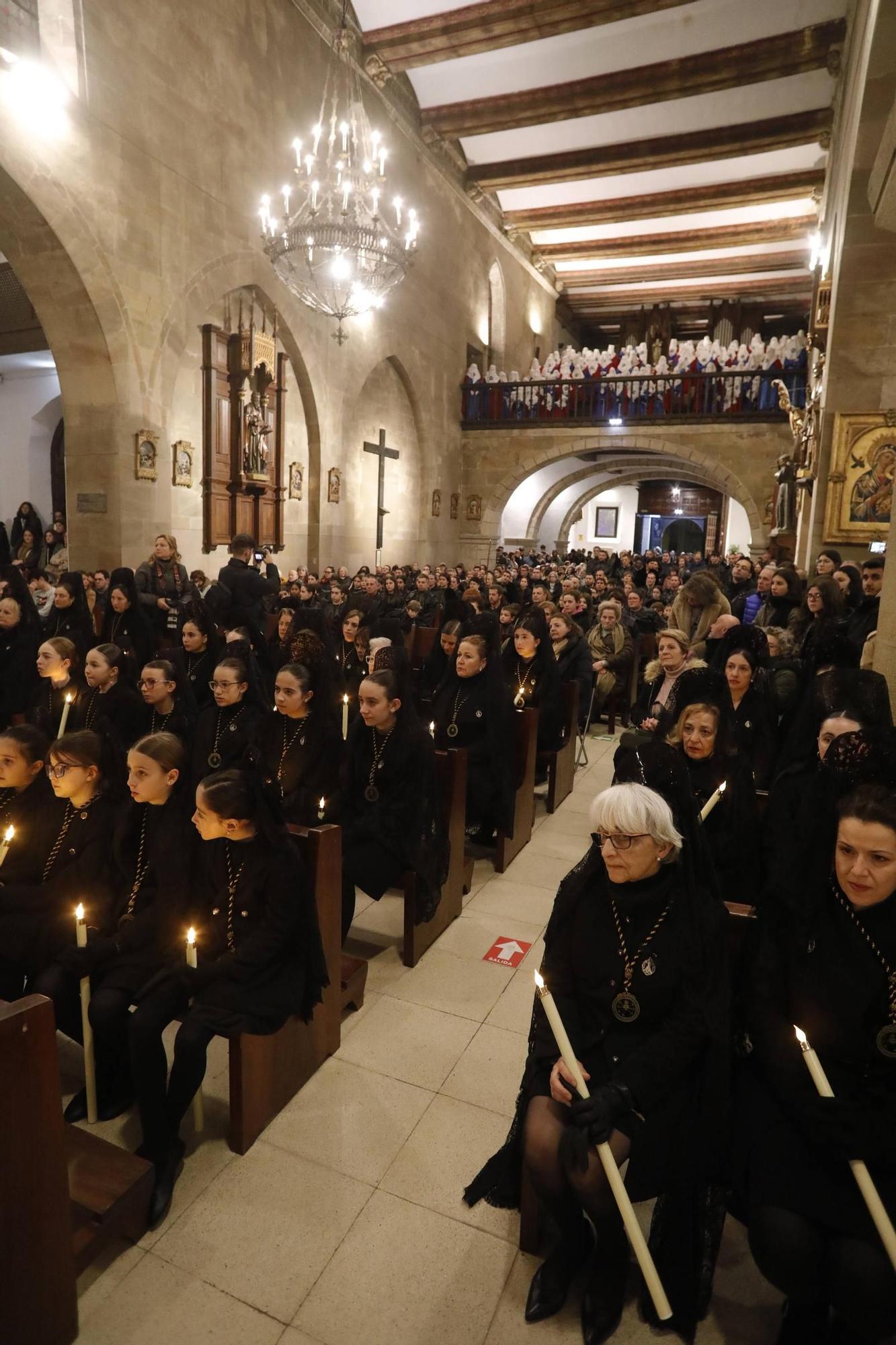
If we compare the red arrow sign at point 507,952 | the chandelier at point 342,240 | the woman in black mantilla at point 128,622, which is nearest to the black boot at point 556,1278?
the red arrow sign at point 507,952

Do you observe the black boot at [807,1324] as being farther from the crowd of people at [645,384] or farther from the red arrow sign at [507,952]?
the crowd of people at [645,384]

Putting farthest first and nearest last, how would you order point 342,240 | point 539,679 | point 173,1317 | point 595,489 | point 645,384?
point 595,489 < point 645,384 < point 342,240 < point 539,679 < point 173,1317

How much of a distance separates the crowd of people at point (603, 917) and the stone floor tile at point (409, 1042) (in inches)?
20.5

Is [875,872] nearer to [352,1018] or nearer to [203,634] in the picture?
[352,1018]

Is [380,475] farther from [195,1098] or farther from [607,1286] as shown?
[607,1286]

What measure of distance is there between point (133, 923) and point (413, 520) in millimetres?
14567

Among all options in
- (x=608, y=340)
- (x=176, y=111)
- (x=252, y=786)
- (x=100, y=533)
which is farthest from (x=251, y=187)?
(x=608, y=340)

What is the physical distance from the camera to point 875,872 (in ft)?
6.13

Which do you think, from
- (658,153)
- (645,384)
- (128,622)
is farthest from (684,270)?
(128,622)

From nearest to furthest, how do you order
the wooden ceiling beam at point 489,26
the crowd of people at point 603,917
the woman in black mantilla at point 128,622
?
the crowd of people at point 603,917 → the woman in black mantilla at point 128,622 → the wooden ceiling beam at point 489,26

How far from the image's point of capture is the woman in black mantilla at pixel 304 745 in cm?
389

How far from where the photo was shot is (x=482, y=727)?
481 centimetres

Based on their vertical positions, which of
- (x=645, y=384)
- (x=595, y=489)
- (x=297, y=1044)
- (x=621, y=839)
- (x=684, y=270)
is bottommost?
(x=297, y=1044)

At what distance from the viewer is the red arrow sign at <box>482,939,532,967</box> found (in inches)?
145
